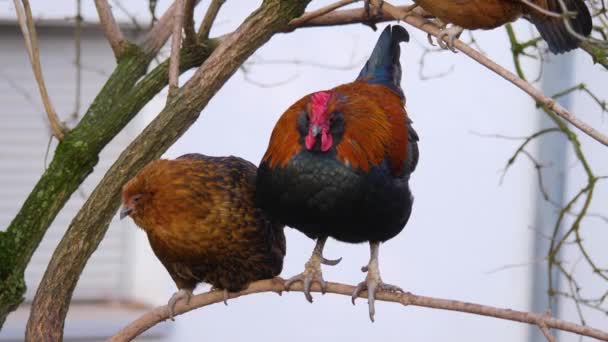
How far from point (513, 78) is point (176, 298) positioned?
0.85m

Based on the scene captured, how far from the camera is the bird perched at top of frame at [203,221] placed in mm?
2002

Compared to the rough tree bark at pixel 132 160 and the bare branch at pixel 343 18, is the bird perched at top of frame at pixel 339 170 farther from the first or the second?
the bare branch at pixel 343 18

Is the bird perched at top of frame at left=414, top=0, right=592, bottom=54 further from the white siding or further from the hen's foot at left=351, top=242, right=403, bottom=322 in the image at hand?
the white siding

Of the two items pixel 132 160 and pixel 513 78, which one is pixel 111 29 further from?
pixel 513 78

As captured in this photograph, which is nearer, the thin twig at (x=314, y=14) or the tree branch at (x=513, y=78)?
the tree branch at (x=513, y=78)

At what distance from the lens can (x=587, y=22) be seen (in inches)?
91.6

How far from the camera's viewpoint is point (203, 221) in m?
2.03

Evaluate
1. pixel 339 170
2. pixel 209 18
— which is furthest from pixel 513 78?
pixel 209 18

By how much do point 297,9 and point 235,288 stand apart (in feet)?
1.88

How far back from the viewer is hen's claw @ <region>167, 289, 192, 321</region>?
82.9 inches

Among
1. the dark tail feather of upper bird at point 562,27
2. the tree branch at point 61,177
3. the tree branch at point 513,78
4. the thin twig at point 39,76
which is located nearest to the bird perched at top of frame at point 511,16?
the dark tail feather of upper bird at point 562,27

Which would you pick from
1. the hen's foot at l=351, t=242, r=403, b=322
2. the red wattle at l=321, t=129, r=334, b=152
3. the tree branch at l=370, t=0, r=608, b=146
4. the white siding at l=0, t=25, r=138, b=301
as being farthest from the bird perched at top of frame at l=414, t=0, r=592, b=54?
the white siding at l=0, t=25, r=138, b=301

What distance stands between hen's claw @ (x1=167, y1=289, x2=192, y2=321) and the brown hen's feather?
2cm

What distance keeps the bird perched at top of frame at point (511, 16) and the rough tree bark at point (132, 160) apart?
11.8 inches
